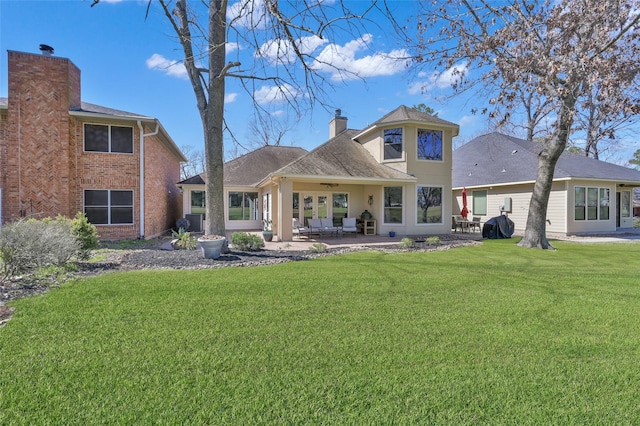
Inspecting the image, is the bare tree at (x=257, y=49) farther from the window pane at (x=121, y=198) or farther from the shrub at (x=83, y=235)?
the window pane at (x=121, y=198)

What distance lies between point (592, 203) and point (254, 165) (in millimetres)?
19286

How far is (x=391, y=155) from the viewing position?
16234 millimetres

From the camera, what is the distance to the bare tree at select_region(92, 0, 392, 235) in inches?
251

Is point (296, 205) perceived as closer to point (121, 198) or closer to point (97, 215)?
point (121, 198)

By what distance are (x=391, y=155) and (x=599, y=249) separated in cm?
889

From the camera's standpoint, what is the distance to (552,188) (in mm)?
17516

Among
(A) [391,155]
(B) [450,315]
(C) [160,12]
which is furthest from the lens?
(A) [391,155]

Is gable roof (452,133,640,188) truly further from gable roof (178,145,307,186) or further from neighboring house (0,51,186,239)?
neighboring house (0,51,186,239)

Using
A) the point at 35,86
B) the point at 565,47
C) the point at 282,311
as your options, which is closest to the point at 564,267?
the point at 565,47

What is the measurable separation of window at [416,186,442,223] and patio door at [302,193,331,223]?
464 cm

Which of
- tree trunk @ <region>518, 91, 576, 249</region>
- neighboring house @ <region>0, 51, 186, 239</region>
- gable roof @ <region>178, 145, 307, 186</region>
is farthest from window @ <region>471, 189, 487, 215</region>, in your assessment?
neighboring house @ <region>0, 51, 186, 239</region>

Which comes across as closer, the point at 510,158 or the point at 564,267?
the point at 564,267

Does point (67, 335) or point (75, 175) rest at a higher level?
point (75, 175)

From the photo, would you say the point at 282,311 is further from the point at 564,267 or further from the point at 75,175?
the point at 75,175
